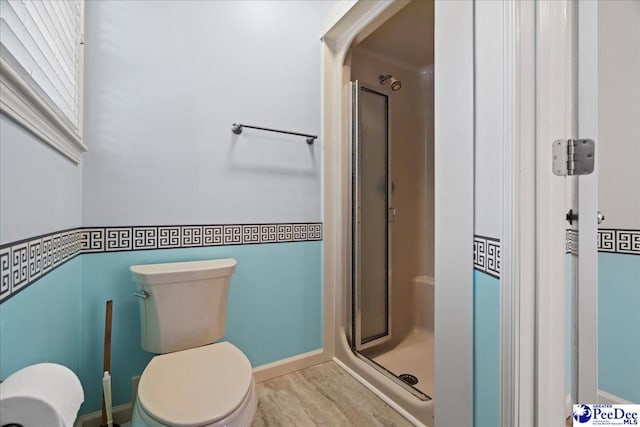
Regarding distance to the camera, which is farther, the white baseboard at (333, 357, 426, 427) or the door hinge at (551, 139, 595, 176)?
the white baseboard at (333, 357, 426, 427)

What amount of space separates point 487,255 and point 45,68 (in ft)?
4.34

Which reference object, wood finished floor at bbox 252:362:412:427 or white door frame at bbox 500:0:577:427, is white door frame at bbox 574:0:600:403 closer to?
white door frame at bbox 500:0:577:427

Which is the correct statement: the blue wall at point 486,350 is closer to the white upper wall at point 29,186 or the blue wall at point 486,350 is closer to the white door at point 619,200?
the white door at point 619,200

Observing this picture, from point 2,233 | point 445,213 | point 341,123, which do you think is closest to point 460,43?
point 445,213

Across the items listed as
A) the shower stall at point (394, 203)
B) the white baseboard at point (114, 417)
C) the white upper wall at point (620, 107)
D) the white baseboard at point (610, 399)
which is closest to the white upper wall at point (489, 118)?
the white upper wall at point (620, 107)

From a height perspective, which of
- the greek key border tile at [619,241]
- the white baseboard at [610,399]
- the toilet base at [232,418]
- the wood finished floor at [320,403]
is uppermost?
the greek key border tile at [619,241]

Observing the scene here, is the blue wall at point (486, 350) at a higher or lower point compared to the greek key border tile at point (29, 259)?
lower

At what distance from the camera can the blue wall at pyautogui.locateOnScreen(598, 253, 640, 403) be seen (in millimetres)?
1254

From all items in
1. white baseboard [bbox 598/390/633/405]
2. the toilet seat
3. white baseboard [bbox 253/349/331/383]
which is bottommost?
white baseboard [bbox 253/349/331/383]

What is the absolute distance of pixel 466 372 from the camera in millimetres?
911

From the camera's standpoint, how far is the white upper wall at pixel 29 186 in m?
0.57

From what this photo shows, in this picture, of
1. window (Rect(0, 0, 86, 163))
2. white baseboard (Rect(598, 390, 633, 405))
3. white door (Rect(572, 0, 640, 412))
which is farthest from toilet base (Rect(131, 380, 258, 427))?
white baseboard (Rect(598, 390, 633, 405))

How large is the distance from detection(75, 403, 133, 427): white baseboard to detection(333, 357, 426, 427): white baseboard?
1086mm

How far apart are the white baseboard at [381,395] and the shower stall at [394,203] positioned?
3.6 inches
